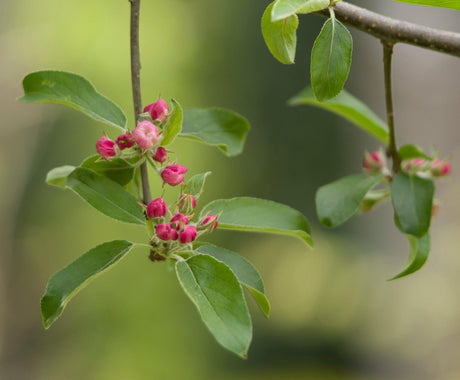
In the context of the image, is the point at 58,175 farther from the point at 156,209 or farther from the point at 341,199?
the point at 341,199

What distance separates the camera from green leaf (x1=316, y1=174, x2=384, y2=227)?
0.60m

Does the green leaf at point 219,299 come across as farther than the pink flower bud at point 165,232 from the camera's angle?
No

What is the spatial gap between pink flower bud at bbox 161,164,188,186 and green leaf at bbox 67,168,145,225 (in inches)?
1.4

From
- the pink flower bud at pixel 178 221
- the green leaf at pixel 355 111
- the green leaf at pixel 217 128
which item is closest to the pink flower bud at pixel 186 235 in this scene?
the pink flower bud at pixel 178 221

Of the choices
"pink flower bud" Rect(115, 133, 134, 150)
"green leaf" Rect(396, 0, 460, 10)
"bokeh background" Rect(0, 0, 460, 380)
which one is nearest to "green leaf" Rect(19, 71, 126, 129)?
"pink flower bud" Rect(115, 133, 134, 150)

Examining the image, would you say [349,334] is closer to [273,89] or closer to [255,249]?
[255,249]

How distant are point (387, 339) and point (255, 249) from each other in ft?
3.33

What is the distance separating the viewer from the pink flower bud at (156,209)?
1.55 ft

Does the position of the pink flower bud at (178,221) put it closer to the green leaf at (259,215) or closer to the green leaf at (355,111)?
the green leaf at (259,215)

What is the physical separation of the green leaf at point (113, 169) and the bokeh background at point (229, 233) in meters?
2.71

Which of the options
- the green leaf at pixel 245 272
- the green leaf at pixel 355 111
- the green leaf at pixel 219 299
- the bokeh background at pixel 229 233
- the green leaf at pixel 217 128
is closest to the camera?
the green leaf at pixel 219 299

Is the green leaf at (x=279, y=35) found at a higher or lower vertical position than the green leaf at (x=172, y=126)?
higher

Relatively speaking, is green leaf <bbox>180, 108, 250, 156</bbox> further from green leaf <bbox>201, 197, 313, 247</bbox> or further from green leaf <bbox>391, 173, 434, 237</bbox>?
green leaf <bbox>391, 173, 434, 237</bbox>

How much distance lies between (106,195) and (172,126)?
81 millimetres
